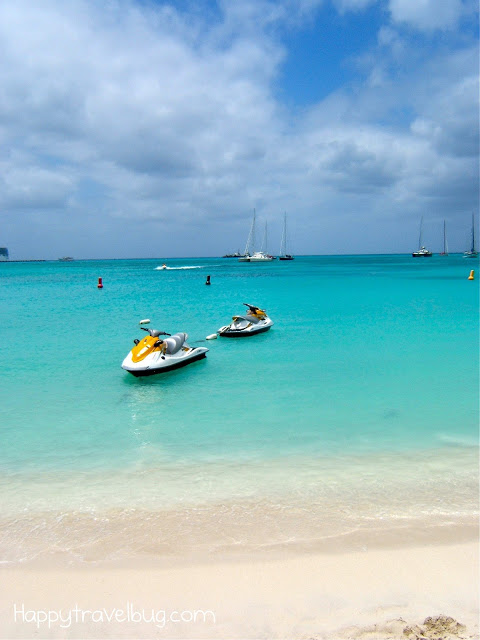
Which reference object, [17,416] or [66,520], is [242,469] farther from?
[17,416]

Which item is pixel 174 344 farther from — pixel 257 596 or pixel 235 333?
pixel 257 596

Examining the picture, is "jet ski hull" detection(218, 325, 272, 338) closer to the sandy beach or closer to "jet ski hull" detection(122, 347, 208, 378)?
"jet ski hull" detection(122, 347, 208, 378)

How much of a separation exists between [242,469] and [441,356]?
11.8 meters

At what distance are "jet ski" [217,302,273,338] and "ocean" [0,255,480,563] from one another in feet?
6.00

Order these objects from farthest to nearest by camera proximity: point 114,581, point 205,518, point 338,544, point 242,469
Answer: point 242,469 → point 205,518 → point 338,544 → point 114,581

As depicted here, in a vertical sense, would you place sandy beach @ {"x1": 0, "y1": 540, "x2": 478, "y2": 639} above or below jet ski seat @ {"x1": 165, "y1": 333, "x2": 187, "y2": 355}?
below

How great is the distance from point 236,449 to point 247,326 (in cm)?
1244

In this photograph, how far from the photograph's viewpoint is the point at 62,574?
5.23 m

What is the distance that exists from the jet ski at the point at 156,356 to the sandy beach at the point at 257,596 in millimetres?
8713

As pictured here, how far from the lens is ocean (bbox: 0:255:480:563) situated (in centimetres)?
615

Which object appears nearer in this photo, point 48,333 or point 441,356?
point 441,356

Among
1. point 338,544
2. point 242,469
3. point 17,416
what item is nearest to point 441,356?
point 242,469

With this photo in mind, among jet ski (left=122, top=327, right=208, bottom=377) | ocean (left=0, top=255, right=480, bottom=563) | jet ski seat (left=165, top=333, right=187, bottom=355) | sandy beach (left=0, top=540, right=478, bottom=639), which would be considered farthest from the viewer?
jet ski seat (left=165, top=333, right=187, bottom=355)

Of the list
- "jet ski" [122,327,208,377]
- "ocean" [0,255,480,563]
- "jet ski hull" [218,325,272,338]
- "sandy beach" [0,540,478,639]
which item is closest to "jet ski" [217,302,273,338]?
"jet ski hull" [218,325,272,338]
